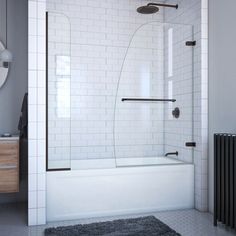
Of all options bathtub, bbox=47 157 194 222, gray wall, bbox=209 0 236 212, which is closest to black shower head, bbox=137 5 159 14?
gray wall, bbox=209 0 236 212

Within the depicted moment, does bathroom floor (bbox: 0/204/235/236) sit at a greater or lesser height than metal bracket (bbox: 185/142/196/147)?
lesser

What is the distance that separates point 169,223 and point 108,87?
2021 mm

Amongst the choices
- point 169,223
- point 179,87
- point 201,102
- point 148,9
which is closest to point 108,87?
point 179,87

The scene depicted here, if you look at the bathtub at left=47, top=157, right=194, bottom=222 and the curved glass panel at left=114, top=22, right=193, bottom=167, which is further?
the curved glass panel at left=114, top=22, right=193, bottom=167

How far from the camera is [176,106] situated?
3625mm

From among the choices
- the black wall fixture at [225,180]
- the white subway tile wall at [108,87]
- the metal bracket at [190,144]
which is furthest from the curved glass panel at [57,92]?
the black wall fixture at [225,180]

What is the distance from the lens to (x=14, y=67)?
369cm

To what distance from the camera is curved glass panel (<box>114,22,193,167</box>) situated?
139 inches

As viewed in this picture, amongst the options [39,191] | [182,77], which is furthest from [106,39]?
[39,191]

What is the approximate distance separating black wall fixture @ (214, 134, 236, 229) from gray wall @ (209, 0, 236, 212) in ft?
0.86

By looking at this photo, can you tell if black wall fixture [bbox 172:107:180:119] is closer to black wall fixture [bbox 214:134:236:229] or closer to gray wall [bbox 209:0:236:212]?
gray wall [bbox 209:0:236:212]

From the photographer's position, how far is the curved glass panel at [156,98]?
11.6 ft

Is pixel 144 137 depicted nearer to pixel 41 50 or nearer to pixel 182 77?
pixel 182 77

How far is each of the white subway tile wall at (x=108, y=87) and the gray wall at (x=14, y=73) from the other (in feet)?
1.43
